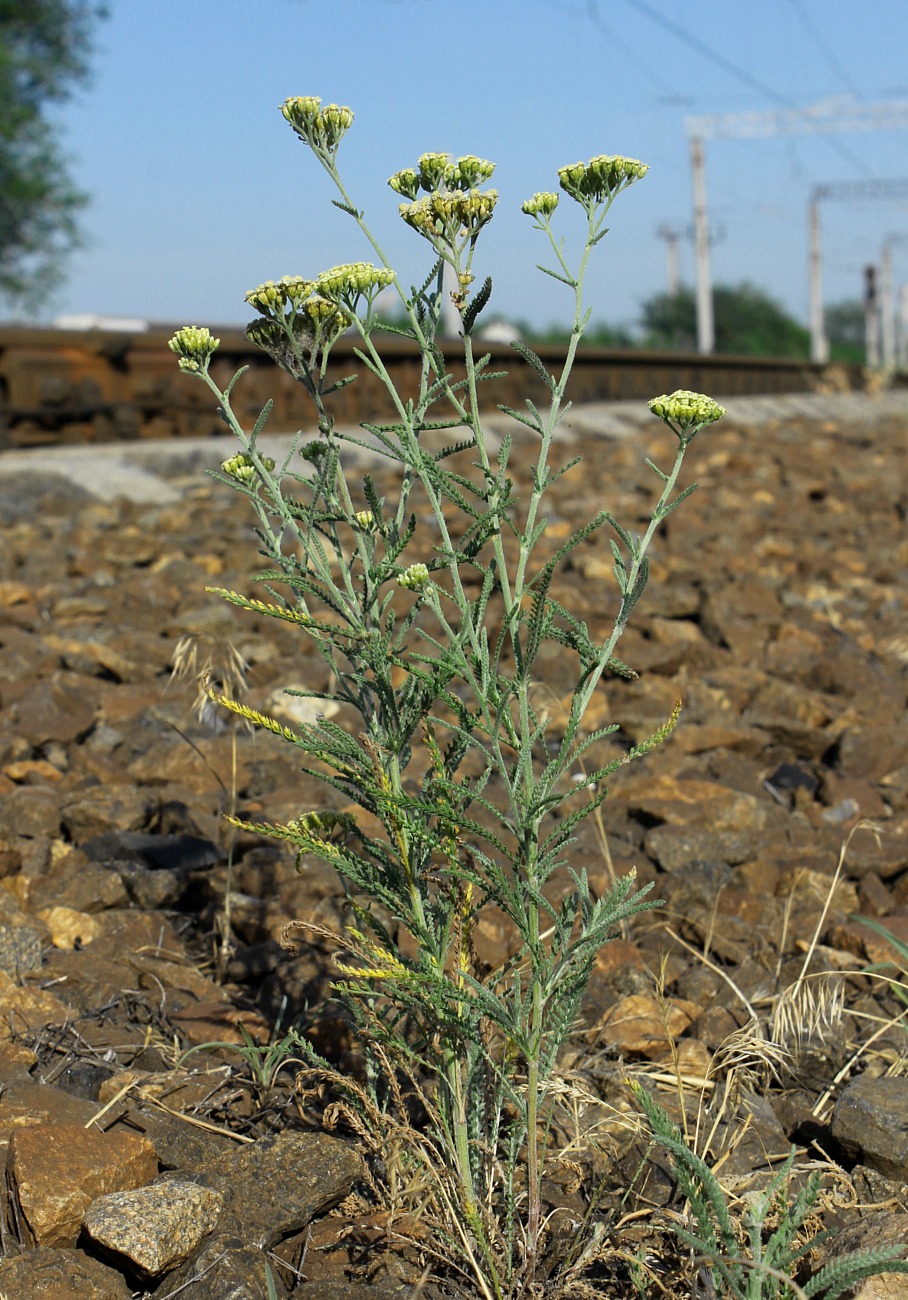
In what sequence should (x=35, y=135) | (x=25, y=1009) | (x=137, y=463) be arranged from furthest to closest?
(x=35, y=135) → (x=137, y=463) → (x=25, y=1009)

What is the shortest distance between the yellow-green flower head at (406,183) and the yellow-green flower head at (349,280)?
0.33 feet

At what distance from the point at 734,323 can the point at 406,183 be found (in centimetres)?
→ 6271

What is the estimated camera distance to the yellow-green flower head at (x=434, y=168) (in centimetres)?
157

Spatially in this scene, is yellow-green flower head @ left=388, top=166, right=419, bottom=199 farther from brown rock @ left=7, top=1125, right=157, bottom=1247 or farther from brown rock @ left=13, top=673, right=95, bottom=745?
brown rock @ left=13, top=673, right=95, bottom=745

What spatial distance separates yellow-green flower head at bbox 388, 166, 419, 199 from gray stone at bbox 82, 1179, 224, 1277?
129 cm

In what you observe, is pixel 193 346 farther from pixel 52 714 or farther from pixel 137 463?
pixel 137 463

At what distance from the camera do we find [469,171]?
→ 61.9 inches

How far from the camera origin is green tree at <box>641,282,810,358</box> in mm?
56188

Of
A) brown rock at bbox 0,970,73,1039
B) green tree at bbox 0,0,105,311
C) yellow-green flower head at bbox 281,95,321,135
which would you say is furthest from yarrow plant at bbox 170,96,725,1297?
green tree at bbox 0,0,105,311

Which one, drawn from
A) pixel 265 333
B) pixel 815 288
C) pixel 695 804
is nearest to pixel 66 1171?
pixel 265 333

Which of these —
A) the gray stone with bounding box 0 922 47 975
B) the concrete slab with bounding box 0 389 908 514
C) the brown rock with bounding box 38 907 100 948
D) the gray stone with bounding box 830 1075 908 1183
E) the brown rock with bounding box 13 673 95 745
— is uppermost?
the concrete slab with bounding box 0 389 908 514

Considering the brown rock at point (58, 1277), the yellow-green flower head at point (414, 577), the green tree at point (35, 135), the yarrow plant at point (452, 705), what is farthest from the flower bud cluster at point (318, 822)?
→ the green tree at point (35, 135)

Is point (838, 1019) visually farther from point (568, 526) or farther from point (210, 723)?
point (568, 526)

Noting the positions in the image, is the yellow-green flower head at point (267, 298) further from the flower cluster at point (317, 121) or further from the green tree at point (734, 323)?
the green tree at point (734, 323)
